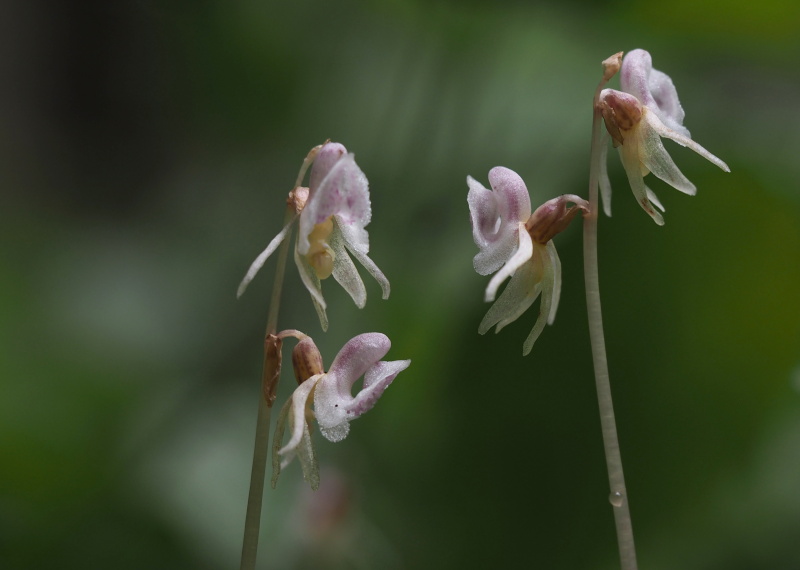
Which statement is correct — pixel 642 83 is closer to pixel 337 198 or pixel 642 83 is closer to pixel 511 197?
pixel 511 197

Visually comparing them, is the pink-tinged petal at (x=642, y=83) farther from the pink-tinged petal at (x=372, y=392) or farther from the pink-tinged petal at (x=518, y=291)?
the pink-tinged petal at (x=372, y=392)

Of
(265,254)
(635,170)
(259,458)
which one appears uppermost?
(635,170)

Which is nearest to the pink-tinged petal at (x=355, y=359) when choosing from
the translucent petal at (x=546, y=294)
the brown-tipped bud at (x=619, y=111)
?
the translucent petal at (x=546, y=294)

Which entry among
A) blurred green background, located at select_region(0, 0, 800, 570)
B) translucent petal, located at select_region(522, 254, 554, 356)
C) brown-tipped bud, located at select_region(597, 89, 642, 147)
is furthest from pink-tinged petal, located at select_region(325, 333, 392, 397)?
blurred green background, located at select_region(0, 0, 800, 570)

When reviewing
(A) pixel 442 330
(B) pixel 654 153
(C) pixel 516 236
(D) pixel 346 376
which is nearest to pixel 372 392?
(D) pixel 346 376

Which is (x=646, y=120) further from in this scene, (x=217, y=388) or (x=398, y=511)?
(x=217, y=388)

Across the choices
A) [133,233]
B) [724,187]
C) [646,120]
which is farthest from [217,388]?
[646,120]

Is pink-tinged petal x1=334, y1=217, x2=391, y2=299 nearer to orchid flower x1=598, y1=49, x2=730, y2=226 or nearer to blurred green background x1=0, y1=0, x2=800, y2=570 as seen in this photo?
orchid flower x1=598, y1=49, x2=730, y2=226
